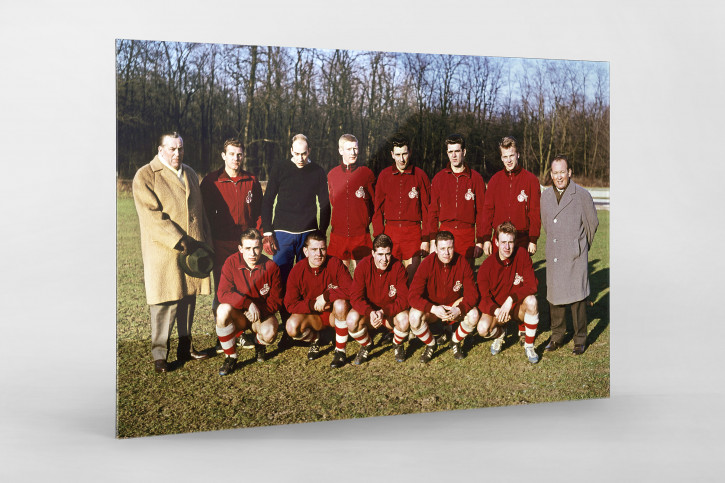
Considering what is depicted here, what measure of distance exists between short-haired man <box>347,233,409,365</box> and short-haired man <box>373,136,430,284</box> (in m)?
0.10

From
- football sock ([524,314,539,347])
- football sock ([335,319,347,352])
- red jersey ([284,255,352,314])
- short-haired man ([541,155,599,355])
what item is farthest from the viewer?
short-haired man ([541,155,599,355])

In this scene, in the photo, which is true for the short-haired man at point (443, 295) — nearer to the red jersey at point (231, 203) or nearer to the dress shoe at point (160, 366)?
the red jersey at point (231, 203)

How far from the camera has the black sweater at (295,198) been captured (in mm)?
7625

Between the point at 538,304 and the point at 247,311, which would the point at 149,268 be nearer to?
the point at 247,311

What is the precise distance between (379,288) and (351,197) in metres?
0.85

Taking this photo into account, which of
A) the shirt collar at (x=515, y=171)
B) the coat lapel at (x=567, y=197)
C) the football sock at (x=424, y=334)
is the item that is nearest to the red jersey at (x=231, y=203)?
the football sock at (x=424, y=334)

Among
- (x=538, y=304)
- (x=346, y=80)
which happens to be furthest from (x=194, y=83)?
(x=538, y=304)

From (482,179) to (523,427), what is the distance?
2.26 metres

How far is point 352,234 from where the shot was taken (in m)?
7.88

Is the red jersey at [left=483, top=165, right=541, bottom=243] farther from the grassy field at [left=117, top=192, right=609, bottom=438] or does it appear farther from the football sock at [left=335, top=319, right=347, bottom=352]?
the football sock at [left=335, top=319, right=347, bottom=352]

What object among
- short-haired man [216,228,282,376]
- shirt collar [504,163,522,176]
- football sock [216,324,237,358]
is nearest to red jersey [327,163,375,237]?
short-haired man [216,228,282,376]

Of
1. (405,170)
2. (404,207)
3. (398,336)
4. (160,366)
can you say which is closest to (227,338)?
(160,366)

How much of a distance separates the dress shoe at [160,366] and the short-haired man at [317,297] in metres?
1.09

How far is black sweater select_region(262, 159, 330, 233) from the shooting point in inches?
300
